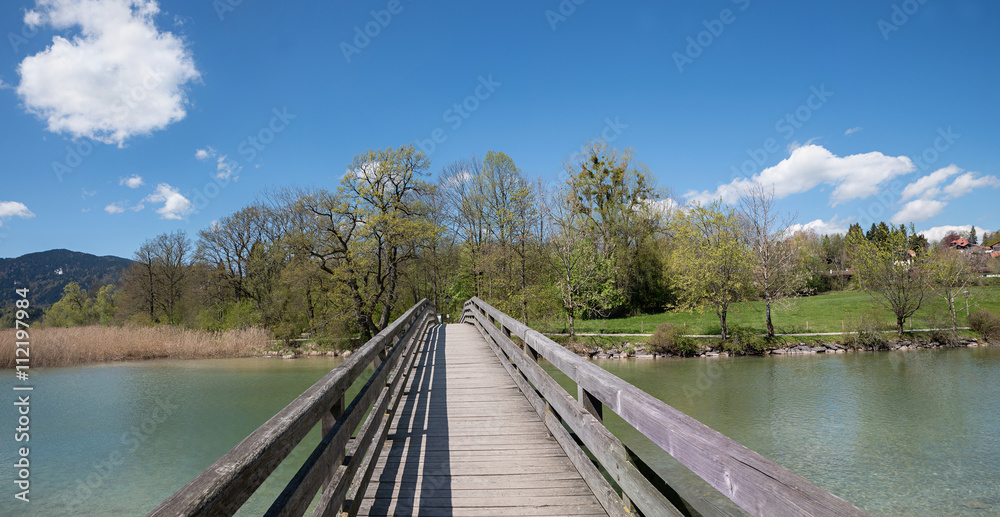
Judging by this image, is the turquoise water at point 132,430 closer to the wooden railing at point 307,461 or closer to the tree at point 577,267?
the wooden railing at point 307,461

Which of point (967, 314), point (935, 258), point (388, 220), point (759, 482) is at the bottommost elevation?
point (967, 314)

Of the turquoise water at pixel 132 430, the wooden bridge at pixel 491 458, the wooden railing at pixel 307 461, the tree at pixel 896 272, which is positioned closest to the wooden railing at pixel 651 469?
the wooden bridge at pixel 491 458

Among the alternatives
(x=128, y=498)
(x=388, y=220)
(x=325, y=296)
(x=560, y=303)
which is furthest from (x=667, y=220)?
(x=128, y=498)

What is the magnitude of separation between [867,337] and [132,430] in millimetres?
30225

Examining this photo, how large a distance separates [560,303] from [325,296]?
14.8 meters

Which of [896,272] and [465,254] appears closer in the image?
[896,272]

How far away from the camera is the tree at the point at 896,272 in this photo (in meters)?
23.8

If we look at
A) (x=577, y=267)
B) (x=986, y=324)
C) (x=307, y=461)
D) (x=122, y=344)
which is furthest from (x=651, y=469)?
(x=986, y=324)

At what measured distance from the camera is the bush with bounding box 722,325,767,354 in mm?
22594

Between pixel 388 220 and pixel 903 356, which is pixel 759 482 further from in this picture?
pixel 903 356

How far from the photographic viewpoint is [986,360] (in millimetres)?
18625

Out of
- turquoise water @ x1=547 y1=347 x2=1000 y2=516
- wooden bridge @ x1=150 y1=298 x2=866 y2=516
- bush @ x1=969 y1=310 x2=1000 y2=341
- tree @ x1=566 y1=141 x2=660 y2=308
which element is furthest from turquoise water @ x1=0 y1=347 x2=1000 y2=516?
tree @ x1=566 y1=141 x2=660 y2=308

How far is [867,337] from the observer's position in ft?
74.3

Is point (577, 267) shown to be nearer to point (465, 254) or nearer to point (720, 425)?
point (465, 254)
